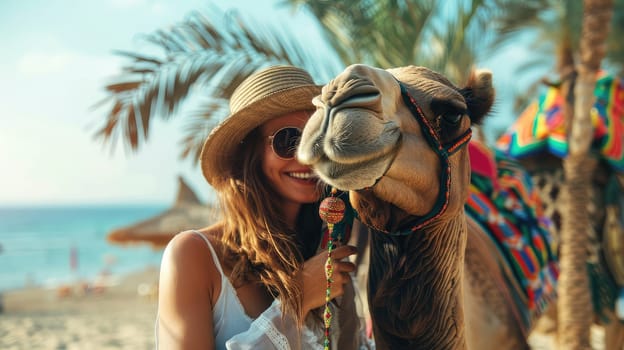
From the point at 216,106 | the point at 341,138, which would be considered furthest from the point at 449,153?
the point at 216,106

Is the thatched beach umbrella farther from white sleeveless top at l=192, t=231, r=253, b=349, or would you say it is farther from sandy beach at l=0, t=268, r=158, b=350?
white sleeveless top at l=192, t=231, r=253, b=349

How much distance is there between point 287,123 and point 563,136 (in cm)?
387

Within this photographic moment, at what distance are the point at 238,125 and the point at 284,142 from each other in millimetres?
180

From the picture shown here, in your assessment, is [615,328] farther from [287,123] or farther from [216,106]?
[287,123]

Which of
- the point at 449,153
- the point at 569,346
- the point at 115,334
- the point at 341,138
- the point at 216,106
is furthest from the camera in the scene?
the point at 115,334

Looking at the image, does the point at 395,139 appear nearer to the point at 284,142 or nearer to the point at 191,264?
the point at 284,142

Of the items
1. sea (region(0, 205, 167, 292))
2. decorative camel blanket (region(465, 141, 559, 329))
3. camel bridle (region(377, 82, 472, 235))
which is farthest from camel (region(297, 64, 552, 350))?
sea (region(0, 205, 167, 292))

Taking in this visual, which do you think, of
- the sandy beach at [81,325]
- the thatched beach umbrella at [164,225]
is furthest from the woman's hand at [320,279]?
the thatched beach umbrella at [164,225]

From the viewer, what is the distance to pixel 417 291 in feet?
5.26

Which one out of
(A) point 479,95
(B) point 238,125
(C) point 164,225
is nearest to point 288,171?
(B) point 238,125

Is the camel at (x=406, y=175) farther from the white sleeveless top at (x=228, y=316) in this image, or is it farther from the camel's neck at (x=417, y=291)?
the white sleeveless top at (x=228, y=316)

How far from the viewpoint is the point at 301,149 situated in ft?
4.21

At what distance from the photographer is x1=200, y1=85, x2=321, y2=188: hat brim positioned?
183cm

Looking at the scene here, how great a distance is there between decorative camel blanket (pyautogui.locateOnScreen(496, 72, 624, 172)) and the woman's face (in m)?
3.80
